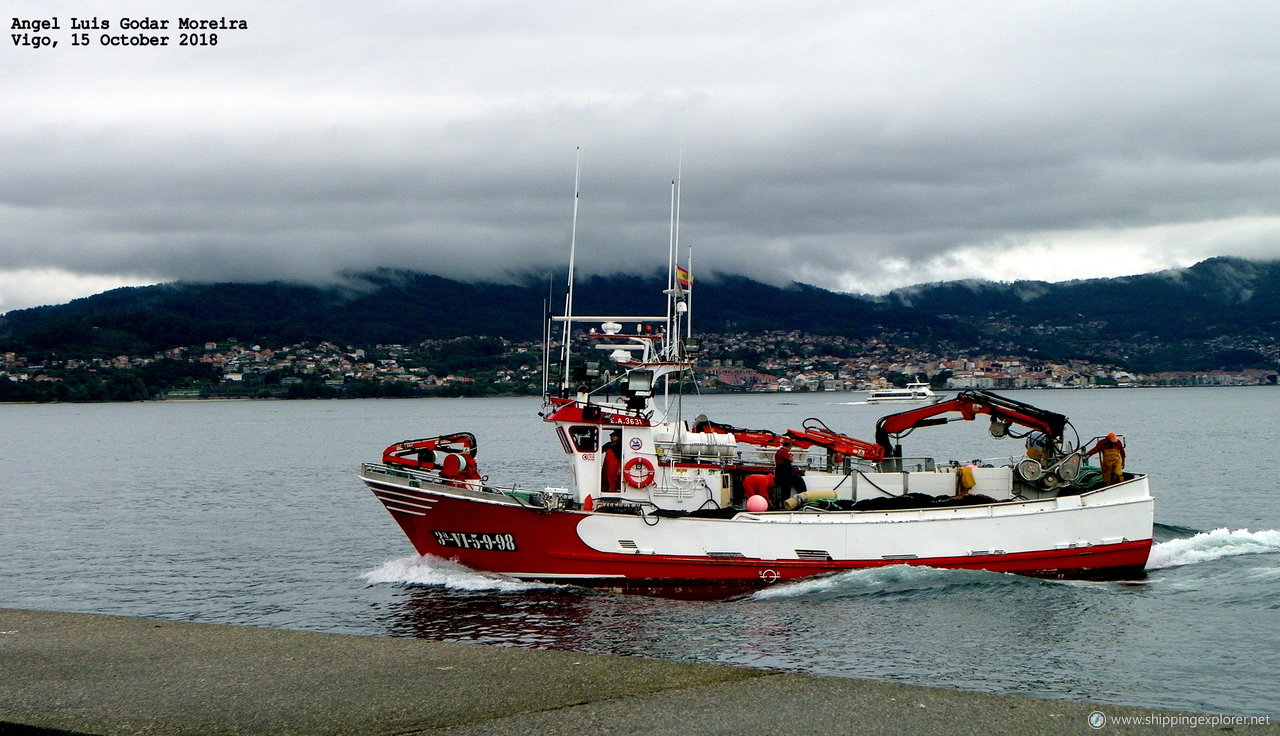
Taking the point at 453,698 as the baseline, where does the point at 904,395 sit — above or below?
above

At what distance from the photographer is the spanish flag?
773 inches

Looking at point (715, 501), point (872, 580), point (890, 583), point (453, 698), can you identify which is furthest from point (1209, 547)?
point (453, 698)

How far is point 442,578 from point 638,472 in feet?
12.5

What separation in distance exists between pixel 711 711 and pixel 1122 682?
812 centimetres

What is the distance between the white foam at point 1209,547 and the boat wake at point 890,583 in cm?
465

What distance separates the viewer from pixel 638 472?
18797mm

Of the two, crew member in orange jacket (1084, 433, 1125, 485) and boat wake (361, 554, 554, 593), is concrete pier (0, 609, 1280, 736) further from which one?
crew member in orange jacket (1084, 433, 1125, 485)

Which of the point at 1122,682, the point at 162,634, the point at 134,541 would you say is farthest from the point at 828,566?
the point at 134,541

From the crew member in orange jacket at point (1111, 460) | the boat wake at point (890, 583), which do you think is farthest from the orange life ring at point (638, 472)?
the crew member in orange jacket at point (1111, 460)

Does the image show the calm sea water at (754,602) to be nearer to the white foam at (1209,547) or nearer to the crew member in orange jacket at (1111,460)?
the white foam at (1209,547)

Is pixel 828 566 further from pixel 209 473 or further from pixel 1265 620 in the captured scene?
pixel 209 473

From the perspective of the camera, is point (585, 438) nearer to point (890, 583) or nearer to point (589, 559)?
point (589, 559)

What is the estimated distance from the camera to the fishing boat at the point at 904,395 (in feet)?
65.0

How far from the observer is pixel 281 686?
7797 millimetres
